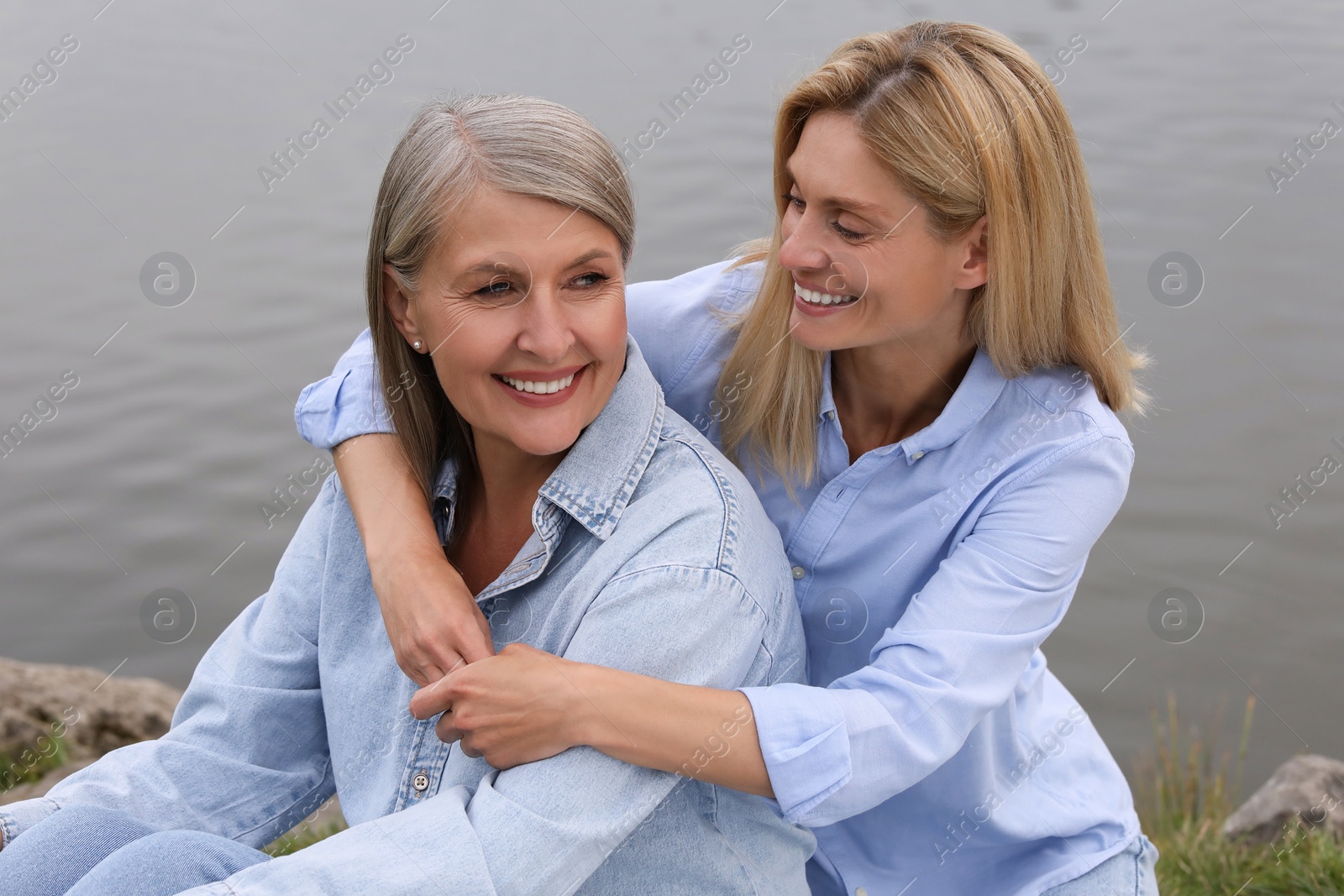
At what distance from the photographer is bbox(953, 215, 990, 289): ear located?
2.17 m

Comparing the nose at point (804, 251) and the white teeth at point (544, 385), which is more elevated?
the nose at point (804, 251)

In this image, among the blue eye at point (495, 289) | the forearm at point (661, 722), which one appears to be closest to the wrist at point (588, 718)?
the forearm at point (661, 722)

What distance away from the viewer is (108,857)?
1655mm

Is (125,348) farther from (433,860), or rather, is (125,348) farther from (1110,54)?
(1110,54)

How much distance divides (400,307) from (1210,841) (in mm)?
2593

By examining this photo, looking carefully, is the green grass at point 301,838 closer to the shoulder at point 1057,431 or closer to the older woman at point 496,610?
the older woman at point 496,610

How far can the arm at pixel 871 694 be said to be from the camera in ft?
5.25

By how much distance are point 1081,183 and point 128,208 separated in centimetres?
649

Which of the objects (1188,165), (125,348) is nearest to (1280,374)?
(1188,165)

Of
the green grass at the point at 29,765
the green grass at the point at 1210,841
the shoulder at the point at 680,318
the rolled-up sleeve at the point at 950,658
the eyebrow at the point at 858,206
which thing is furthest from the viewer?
the green grass at the point at 29,765

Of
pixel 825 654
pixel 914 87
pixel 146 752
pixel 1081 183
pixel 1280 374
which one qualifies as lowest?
pixel 1280 374

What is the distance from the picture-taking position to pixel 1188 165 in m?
7.42

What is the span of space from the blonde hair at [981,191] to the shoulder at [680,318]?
6.9 inches

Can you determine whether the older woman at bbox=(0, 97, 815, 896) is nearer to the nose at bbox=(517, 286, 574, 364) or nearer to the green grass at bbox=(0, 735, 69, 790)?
the nose at bbox=(517, 286, 574, 364)
